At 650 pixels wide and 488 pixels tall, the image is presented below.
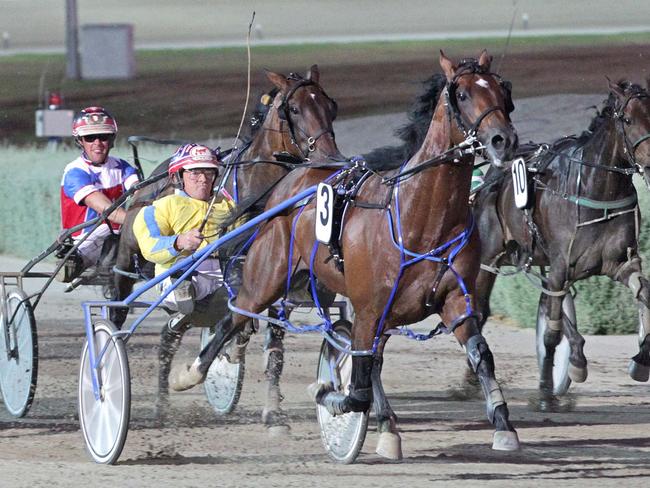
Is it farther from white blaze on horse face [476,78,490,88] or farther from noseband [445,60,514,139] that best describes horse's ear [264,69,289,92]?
white blaze on horse face [476,78,490,88]

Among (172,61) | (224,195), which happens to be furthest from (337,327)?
(172,61)

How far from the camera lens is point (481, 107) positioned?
17.6ft

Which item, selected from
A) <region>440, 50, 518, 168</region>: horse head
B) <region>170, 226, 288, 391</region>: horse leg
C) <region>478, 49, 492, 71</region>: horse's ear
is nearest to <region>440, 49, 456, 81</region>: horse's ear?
<region>440, 50, 518, 168</region>: horse head

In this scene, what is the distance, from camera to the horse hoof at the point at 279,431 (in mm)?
6836

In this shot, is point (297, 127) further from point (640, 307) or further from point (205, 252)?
point (640, 307)

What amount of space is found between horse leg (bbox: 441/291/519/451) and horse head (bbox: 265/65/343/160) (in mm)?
2051

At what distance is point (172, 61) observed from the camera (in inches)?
1575

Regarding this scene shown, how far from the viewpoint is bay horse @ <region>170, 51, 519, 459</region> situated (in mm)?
5461

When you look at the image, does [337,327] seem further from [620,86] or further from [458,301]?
[620,86]

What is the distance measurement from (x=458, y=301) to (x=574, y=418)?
2078 mm

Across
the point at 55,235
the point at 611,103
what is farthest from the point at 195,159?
the point at 55,235

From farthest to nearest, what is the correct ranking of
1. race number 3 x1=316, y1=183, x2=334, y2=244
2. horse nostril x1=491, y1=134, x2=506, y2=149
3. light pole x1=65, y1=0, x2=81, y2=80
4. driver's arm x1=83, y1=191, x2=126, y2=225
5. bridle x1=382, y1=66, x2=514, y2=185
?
light pole x1=65, y1=0, x2=81, y2=80, driver's arm x1=83, y1=191, x2=126, y2=225, race number 3 x1=316, y1=183, x2=334, y2=244, bridle x1=382, y1=66, x2=514, y2=185, horse nostril x1=491, y1=134, x2=506, y2=149

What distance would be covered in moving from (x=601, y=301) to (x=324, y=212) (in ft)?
16.5

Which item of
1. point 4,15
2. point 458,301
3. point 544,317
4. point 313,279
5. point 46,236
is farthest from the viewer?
point 4,15
